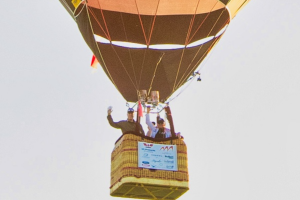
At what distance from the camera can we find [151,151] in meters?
12.3

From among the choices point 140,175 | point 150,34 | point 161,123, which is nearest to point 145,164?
point 140,175

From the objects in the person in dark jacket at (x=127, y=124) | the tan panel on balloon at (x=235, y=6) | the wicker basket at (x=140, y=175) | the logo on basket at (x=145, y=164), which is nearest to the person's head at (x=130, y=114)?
the person in dark jacket at (x=127, y=124)

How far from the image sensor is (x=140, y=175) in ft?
39.8

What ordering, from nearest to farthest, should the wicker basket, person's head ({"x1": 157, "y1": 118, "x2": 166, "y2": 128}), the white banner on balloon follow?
the wicker basket, the white banner on balloon, person's head ({"x1": 157, "y1": 118, "x2": 166, "y2": 128})

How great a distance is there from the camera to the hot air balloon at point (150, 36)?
14.1m

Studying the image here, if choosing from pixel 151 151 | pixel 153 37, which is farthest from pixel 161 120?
pixel 153 37

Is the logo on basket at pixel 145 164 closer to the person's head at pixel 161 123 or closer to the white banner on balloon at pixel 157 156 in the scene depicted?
the white banner on balloon at pixel 157 156

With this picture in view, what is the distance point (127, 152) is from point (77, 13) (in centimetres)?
314

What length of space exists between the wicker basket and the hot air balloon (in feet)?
4.29

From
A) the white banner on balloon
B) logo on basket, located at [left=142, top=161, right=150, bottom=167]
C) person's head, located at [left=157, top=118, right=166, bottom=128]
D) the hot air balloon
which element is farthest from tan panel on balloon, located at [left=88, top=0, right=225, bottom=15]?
logo on basket, located at [left=142, top=161, right=150, bottom=167]

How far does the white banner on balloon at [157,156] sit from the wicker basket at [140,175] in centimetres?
6

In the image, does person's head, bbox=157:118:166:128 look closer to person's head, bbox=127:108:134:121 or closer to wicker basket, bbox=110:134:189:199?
wicker basket, bbox=110:134:189:199

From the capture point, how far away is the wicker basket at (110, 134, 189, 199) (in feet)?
39.8

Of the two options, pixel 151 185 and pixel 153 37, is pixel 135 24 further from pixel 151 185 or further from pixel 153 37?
pixel 151 185
